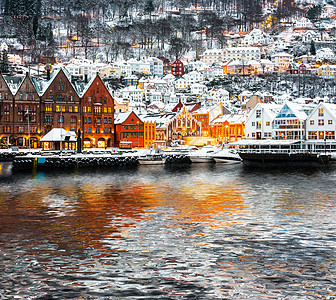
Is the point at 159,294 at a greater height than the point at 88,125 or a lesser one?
lesser

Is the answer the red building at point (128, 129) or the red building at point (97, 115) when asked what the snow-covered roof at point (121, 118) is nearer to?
the red building at point (128, 129)

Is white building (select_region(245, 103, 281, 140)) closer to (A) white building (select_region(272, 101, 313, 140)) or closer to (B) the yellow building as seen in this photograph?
(A) white building (select_region(272, 101, 313, 140))

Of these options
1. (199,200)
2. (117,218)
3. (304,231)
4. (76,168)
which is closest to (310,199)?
(199,200)

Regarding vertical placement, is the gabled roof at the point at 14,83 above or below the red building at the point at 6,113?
above

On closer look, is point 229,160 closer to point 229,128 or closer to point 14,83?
point 229,128

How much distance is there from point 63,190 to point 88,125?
234ft

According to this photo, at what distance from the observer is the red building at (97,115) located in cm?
11681

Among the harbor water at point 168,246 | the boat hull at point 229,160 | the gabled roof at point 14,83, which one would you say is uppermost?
the gabled roof at point 14,83

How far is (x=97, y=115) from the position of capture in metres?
119

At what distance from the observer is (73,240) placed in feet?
76.1

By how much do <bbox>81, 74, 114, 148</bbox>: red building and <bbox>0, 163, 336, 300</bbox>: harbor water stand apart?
75.6 meters

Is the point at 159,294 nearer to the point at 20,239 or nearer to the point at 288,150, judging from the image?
the point at 20,239

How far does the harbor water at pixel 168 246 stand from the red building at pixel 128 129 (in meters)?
80.2

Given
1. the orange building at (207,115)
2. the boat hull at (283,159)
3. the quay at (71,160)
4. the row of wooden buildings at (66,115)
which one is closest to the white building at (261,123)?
the boat hull at (283,159)
